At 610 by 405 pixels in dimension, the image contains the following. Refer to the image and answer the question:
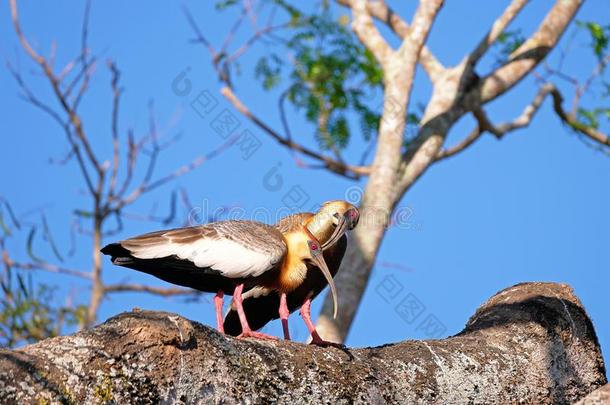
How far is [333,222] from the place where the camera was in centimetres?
643

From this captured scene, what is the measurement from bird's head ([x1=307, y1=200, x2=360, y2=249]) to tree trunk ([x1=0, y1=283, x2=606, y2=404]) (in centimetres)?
105

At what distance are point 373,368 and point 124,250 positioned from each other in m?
1.82

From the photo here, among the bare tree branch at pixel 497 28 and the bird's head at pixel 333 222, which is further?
the bare tree branch at pixel 497 28

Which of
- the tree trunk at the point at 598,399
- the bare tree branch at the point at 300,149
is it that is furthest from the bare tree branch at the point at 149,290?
the tree trunk at the point at 598,399

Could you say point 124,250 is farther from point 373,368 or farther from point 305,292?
point 373,368

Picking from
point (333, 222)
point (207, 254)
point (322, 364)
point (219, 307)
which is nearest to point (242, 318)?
point (219, 307)

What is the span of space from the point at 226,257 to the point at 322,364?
64.9 inches

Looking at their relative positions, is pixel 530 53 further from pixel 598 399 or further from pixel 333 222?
pixel 598 399

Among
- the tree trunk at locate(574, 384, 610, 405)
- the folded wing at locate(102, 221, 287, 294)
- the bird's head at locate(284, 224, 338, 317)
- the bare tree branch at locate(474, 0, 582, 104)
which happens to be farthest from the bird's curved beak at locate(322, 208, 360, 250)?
the bare tree branch at locate(474, 0, 582, 104)

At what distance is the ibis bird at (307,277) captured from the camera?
20.5 feet

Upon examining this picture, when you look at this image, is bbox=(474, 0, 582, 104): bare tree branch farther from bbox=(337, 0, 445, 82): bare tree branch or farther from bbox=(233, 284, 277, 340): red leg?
bbox=(233, 284, 277, 340): red leg

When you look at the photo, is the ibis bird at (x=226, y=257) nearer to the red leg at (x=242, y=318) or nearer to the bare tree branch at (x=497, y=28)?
the red leg at (x=242, y=318)

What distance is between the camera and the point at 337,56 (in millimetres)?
12906

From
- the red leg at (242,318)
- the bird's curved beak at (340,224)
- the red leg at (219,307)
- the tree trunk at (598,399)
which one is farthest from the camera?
the bird's curved beak at (340,224)
